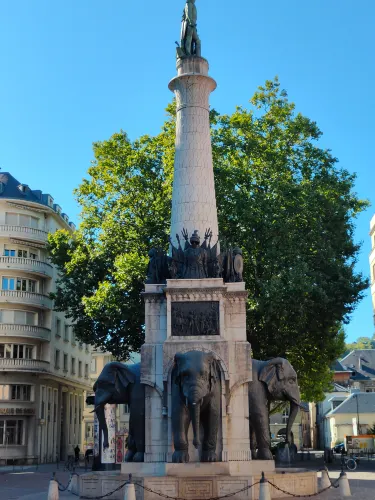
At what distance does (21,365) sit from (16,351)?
165 centimetres

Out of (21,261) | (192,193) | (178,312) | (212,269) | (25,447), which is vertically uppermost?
(21,261)

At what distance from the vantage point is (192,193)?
1981cm

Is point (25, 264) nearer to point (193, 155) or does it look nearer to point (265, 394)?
point (193, 155)

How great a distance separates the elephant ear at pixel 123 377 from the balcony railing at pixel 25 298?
3099 cm

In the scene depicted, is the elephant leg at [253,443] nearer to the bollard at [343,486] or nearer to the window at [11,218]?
the bollard at [343,486]

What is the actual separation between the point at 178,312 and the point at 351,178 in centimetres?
2073

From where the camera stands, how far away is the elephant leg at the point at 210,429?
1675 cm

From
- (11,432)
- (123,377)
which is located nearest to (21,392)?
(11,432)

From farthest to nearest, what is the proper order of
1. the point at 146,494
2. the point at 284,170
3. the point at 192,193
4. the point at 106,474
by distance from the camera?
1. the point at 284,170
2. the point at 192,193
3. the point at 106,474
4. the point at 146,494

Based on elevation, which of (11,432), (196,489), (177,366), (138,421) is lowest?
(196,489)

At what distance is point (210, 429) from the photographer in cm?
1680

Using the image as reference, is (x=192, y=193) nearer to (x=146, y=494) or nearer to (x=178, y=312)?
(x=178, y=312)

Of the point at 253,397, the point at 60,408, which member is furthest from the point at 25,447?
the point at 253,397

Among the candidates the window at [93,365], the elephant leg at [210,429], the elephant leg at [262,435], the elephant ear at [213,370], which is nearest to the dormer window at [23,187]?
the window at [93,365]
